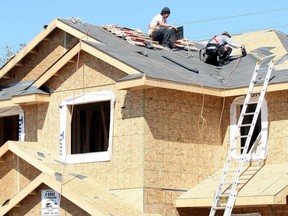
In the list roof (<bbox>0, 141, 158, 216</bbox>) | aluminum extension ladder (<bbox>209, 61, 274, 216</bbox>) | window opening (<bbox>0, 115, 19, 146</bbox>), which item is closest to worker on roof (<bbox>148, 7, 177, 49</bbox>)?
aluminum extension ladder (<bbox>209, 61, 274, 216</bbox>)

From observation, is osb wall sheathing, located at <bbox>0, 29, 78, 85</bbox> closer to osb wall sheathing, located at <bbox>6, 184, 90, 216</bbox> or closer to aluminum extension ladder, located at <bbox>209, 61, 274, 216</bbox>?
osb wall sheathing, located at <bbox>6, 184, 90, 216</bbox>

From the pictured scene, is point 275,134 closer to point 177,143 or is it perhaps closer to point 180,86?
point 177,143

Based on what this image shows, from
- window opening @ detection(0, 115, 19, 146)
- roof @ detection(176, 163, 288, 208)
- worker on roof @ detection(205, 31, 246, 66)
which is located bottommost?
roof @ detection(176, 163, 288, 208)

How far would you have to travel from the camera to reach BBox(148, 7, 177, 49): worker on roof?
90.1 feet

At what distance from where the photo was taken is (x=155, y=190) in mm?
23141

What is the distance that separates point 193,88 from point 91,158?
10.4ft

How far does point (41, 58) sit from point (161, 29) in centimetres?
359

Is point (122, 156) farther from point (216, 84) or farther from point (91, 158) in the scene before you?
point (216, 84)

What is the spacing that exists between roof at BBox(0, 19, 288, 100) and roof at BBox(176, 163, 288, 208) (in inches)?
81.9

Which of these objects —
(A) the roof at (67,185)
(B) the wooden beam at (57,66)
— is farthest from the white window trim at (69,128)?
(B) the wooden beam at (57,66)

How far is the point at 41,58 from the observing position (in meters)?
27.0

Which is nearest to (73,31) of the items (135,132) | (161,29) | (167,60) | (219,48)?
(167,60)

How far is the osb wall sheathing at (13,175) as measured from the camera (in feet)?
77.8

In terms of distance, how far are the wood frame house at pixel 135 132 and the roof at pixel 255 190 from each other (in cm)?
3
